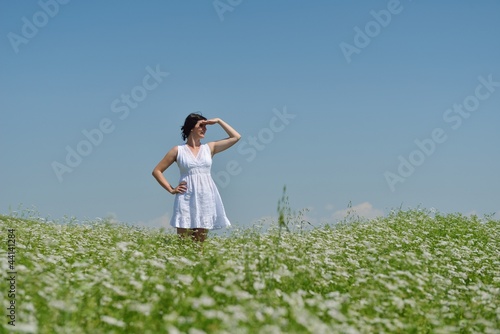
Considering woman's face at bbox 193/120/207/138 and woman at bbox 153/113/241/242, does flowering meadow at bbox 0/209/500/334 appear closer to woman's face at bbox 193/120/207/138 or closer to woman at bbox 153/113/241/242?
woman at bbox 153/113/241/242

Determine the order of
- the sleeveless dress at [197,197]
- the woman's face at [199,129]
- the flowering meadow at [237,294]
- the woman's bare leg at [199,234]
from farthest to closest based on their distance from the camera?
the woman's face at [199,129], the woman's bare leg at [199,234], the sleeveless dress at [197,197], the flowering meadow at [237,294]

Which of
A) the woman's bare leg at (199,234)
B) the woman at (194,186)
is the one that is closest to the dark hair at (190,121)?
the woman at (194,186)

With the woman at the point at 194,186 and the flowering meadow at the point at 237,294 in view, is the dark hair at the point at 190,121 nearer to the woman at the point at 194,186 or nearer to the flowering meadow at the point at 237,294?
the woman at the point at 194,186

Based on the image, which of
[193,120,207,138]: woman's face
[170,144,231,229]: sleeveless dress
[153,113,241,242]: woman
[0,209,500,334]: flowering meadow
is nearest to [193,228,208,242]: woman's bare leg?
[153,113,241,242]: woman

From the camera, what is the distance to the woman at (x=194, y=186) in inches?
396

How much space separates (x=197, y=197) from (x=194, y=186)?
8.0 inches

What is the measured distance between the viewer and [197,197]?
396 inches

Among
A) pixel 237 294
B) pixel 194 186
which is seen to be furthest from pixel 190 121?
pixel 237 294

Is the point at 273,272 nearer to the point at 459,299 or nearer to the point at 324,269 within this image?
the point at 324,269

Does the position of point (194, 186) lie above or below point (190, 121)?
below

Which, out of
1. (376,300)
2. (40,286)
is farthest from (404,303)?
(40,286)

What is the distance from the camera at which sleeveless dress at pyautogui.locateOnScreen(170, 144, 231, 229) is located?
396 inches

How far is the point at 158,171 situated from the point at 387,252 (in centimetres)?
430

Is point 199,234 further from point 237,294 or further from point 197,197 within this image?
point 237,294
